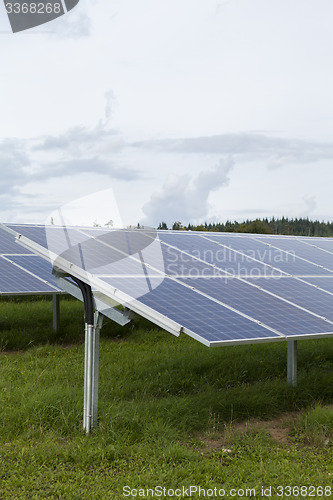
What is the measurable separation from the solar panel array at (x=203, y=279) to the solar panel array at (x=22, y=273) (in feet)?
5.26

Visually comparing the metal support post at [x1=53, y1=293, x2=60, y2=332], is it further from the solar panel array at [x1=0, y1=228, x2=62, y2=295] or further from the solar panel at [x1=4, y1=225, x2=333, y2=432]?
the solar panel at [x1=4, y1=225, x2=333, y2=432]

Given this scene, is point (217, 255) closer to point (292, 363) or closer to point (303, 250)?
point (292, 363)

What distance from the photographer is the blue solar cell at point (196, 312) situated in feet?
25.2

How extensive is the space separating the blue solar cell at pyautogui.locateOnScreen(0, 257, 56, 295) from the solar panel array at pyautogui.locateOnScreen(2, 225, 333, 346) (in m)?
1.56

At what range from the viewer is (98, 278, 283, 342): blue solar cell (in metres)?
7.67

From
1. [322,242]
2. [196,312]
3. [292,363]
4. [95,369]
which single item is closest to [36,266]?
[322,242]

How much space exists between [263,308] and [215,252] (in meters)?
3.43

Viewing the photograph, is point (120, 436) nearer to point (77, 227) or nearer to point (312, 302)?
point (312, 302)

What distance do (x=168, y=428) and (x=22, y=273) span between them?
888 centimetres

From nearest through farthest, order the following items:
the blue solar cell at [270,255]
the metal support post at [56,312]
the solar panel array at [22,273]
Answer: the blue solar cell at [270,255], the solar panel array at [22,273], the metal support post at [56,312]

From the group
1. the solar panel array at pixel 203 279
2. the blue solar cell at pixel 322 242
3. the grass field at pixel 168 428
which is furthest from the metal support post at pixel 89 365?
the blue solar cell at pixel 322 242

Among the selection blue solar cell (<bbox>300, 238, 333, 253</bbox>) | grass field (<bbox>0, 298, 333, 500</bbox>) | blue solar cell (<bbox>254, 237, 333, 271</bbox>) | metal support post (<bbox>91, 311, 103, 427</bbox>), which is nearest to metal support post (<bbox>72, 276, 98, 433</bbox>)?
metal support post (<bbox>91, 311, 103, 427</bbox>)

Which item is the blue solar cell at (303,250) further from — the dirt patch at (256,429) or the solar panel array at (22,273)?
the solar panel array at (22,273)

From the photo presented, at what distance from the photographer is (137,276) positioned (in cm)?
923
